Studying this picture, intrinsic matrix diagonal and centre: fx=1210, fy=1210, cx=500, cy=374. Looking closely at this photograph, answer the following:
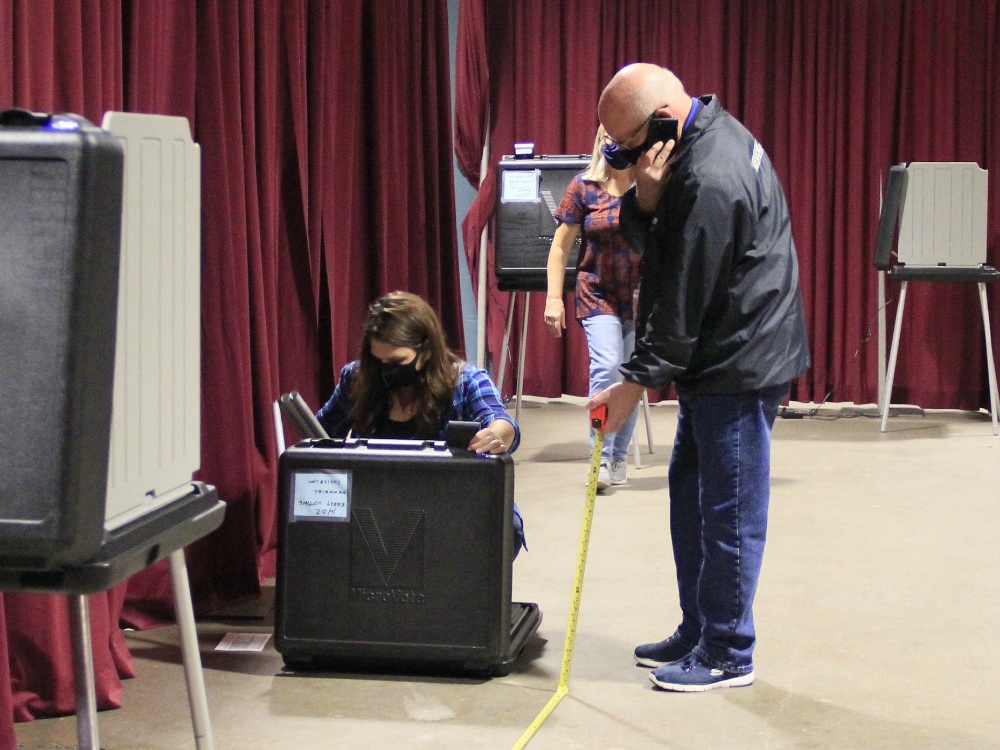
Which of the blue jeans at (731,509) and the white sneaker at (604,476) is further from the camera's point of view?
the white sneaker at (604,476)

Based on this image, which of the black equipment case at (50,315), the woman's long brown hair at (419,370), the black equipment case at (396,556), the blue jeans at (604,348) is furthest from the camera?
the blue jeans at (604,348)

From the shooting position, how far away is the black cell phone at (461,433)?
8.24 feet

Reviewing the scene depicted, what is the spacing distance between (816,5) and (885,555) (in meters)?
4.34

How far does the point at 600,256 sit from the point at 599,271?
0.06 m

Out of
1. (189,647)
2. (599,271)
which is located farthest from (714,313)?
(599,271)

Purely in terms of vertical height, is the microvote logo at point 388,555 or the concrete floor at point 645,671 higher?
the microvote logo at point 388,555

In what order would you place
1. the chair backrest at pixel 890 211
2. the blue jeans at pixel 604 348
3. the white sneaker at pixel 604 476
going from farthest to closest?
1. the chair backrest at pixel 890 211
2. the white sneaker at pixel 604 476
3. the blue jeans at pixel 604 348

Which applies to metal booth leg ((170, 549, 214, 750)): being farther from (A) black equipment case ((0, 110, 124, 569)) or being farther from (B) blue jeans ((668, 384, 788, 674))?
(B) blue jeans ((668, 384, 788, 674))

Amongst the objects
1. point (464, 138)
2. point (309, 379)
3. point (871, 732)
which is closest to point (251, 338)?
point (309, 379)

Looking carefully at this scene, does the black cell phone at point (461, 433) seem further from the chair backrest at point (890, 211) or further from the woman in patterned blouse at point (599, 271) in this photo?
the chair backrest at point (890, 211)

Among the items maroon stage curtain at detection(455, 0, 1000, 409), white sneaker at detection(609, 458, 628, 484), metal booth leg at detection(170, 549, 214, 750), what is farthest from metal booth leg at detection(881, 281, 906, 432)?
metal booth leg at detection(170, 549, 214, 750)

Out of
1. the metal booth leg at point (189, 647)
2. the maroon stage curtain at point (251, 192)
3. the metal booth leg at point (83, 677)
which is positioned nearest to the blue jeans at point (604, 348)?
the maroon stage curtain at point (251, 192)

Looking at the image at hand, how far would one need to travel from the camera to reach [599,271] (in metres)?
4.36

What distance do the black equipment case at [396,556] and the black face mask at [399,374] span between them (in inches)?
7.9
